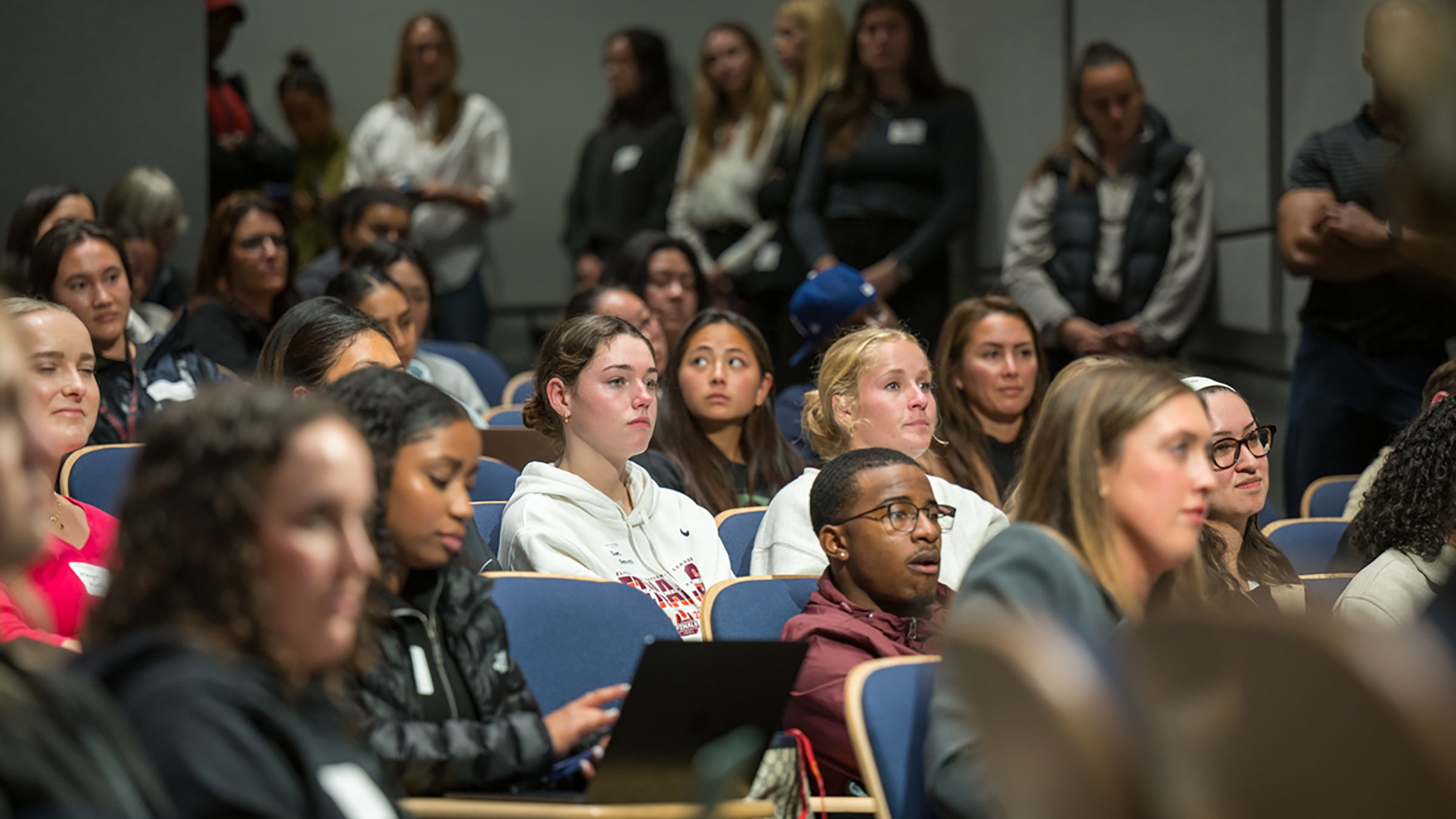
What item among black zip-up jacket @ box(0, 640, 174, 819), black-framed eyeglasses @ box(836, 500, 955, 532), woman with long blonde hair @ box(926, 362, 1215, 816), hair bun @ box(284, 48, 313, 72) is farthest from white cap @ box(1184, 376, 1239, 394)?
hair bun @ box(284, 48, 313, 72)

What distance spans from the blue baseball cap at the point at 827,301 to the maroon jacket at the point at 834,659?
2.11m

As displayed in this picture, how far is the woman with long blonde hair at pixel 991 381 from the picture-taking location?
12.2 ft

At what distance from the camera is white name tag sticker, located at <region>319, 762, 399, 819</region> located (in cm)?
129

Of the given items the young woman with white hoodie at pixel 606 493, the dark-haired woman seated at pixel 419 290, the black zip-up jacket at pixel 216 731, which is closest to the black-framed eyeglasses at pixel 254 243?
the dark-haired woman seated at pixel 419 290

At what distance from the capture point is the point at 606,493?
2.93 meters

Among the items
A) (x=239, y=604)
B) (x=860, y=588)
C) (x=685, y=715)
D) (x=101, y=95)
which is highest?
(x=101, y=95)

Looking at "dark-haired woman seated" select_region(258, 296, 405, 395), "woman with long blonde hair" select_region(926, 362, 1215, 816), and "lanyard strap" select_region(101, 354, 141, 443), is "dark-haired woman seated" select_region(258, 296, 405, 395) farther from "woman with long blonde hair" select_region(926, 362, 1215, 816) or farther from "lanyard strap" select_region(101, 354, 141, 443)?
"woman with long blonde hair" select_region(926, 362, 1215, 816)

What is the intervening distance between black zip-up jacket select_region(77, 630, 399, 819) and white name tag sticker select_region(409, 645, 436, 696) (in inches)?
22.2

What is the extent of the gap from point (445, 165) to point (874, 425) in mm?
3401

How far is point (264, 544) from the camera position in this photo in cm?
129

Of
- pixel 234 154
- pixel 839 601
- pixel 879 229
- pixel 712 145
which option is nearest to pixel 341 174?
pixel 234 154

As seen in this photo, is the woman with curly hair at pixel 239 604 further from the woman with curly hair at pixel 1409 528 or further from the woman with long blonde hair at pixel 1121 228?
the woman with long blonde hair at pixel 1121 228

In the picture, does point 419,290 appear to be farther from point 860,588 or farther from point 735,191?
point 860,588

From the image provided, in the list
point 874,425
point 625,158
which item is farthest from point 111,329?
point 625,158
